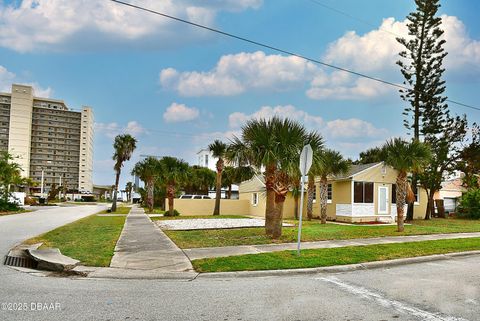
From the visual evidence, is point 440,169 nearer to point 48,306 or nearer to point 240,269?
point 240,269

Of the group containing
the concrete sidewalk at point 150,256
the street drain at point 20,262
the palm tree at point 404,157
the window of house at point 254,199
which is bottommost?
the street drain at point 20,262

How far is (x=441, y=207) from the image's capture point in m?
34.2

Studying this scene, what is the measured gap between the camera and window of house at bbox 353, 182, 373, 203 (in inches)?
1064

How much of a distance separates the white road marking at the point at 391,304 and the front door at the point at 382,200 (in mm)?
21263

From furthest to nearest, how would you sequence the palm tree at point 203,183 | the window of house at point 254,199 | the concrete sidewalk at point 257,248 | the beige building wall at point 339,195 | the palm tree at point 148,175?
the palm tree at point 203,183 → the palm tree at point 148,175 → the window of house at point 254,199 → the beige building wall at point 339,195 → the concrete sidewalk at point 257,248

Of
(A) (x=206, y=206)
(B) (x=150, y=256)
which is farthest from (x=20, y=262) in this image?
(A) (x=206, y=206)

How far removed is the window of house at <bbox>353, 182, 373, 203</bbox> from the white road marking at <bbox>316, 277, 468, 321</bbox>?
1981 centimetres

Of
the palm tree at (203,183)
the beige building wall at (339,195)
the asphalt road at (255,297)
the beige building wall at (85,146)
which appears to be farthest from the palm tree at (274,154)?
the beige building wall at (85,146)

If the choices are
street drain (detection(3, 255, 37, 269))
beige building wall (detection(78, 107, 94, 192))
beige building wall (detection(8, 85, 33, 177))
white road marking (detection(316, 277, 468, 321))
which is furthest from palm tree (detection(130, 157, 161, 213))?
beige building wall (detection(78, 107, 94, 192))

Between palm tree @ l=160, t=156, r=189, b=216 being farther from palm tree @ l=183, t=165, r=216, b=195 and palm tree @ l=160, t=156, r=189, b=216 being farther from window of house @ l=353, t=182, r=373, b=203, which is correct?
palm tree @ l=183, t=165, r=216, b=195

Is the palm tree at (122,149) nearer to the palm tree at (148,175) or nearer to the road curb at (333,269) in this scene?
the palm tree at (148,175)

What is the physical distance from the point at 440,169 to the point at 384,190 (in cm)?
701

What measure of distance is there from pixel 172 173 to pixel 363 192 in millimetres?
14247

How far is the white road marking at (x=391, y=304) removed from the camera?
223 inches
